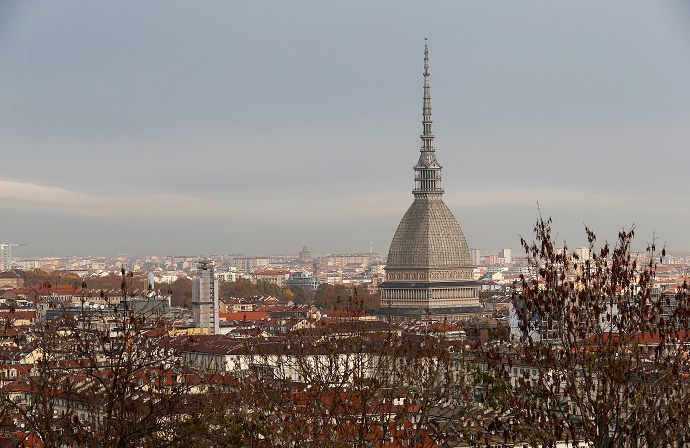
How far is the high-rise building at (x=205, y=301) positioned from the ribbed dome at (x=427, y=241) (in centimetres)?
3997

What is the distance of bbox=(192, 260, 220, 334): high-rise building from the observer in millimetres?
79188

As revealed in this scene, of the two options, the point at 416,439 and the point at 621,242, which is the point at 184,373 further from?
the point at 621,242

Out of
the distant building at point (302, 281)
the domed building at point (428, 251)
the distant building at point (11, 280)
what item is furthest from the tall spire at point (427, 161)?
the distant building at point (302, 281)

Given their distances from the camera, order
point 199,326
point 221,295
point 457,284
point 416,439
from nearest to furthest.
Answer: point 416,439, point 199,326, point 457,284, point 221,295

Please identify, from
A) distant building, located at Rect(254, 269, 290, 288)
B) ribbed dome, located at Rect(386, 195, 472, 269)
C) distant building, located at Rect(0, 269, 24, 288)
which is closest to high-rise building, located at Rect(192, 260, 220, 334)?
ribbed dome, located at Rect(386, 195, 472, 269)

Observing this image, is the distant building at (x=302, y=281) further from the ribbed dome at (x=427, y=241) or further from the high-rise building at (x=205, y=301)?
the high-rise building at (x=205, y=301)

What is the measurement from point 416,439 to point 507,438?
5.11 feet

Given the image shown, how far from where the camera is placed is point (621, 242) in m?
17.2

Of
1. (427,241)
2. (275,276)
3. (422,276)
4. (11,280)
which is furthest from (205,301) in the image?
(275,276)

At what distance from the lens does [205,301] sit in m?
79.4

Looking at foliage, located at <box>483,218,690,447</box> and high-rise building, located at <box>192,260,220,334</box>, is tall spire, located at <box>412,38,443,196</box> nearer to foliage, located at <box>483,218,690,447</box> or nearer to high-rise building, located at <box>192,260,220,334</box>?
high-rise building, located at <box>192,260,220,334</box>

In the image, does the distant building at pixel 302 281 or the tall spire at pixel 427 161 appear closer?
the tall spire at pixel 427 161

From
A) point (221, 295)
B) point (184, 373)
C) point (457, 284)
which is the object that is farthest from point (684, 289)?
point (221, 295)

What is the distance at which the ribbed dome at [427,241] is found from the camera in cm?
11919
